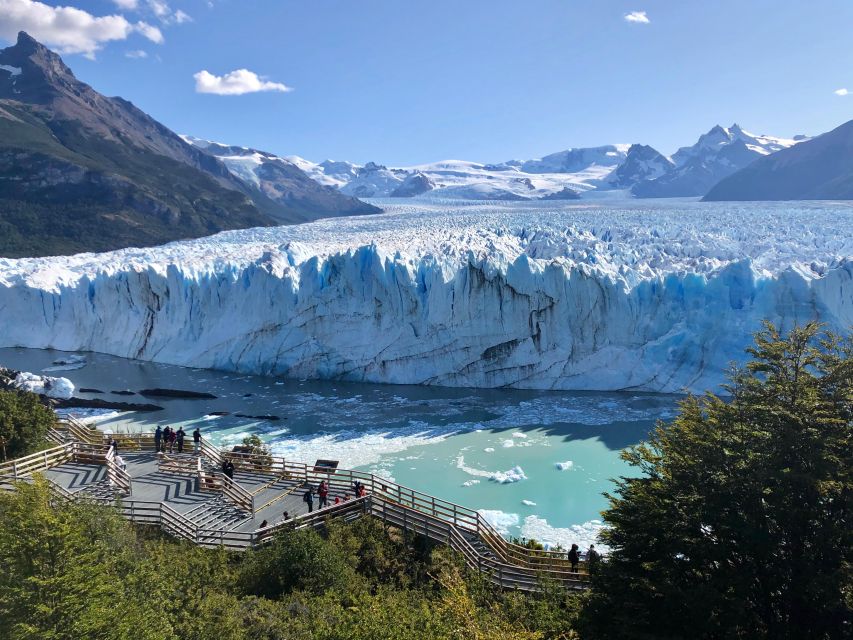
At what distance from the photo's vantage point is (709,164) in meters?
93.4

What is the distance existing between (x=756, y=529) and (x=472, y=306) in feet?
52.4

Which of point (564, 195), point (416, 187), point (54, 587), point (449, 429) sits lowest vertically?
point (449, 429)

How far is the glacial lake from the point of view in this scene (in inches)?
469

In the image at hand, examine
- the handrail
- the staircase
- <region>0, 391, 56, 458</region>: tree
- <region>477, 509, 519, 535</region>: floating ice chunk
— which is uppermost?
<region>0, 391, 56, 458</region>: tree

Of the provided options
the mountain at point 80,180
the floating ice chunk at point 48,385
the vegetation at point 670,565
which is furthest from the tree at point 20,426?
the mountain at point 80,180

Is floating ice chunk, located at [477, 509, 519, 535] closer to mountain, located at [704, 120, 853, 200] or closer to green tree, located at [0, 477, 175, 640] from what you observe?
green tree, located at [0, 477, 175, 640]

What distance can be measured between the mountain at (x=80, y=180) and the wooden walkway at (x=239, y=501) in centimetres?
4431

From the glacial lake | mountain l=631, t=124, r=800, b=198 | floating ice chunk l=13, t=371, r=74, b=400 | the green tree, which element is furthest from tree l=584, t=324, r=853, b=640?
mountain l=631, t=124, r=800, b=198

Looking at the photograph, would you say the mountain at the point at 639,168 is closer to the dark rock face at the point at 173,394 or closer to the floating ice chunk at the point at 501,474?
the dark rock face at the point at 173,394

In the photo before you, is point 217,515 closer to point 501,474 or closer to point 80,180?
point 501,474

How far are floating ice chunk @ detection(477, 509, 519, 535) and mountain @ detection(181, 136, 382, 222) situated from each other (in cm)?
7562

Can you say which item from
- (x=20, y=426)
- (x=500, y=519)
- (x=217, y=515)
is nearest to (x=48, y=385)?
A: (x=20, y=426)

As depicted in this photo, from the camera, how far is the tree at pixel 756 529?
4.90 m

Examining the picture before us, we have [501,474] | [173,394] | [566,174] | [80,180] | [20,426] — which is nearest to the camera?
[20,426]
